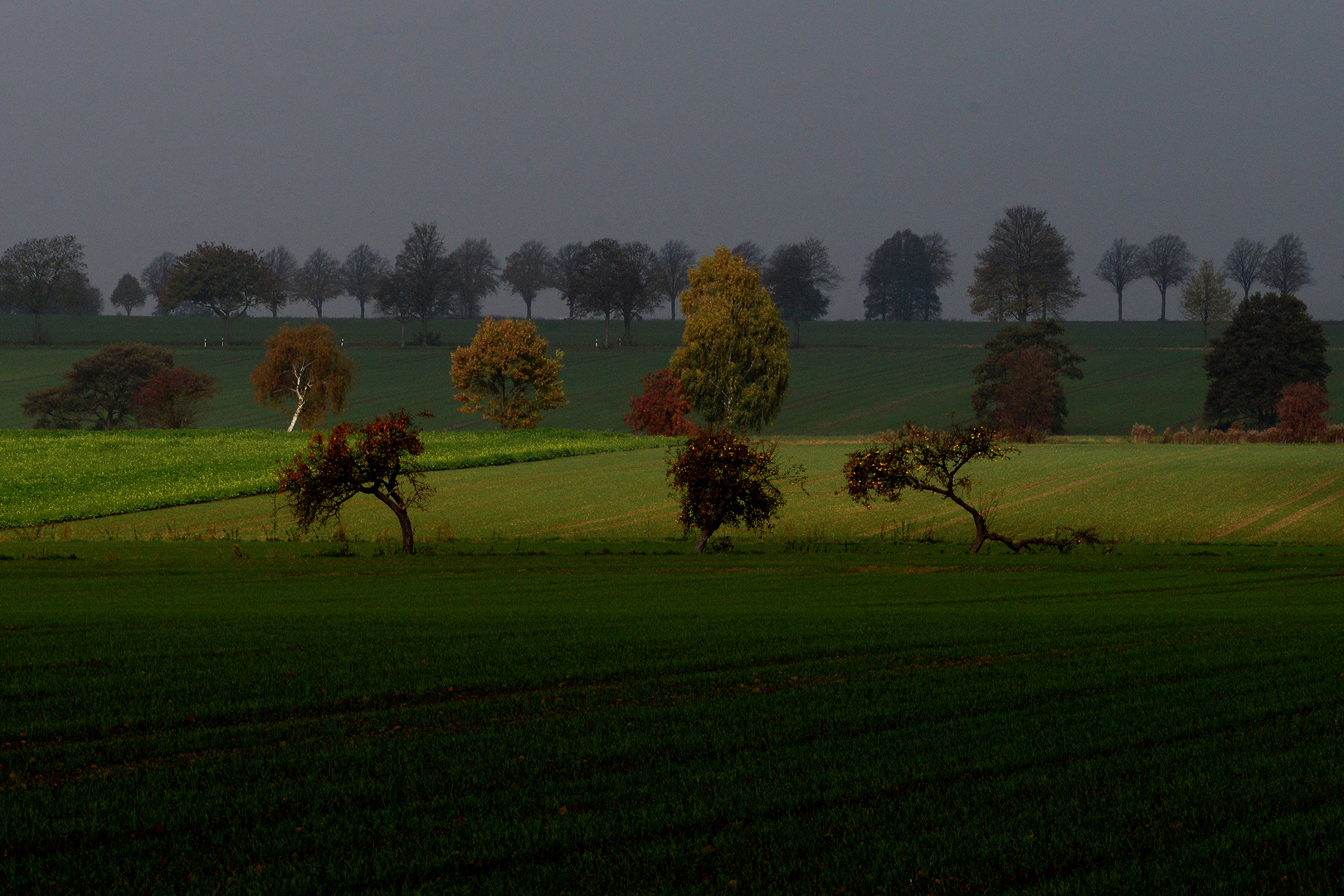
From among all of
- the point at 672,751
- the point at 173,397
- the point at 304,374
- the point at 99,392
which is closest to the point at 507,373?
the point at 304,374

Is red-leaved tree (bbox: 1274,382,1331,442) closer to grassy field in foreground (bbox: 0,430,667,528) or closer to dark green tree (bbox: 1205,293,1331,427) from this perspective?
dark green tree (bbox: 1205,293,1331,427)

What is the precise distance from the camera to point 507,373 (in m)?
102

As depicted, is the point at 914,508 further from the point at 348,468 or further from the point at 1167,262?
the point at 1167,262

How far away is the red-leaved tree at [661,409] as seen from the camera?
331 feet

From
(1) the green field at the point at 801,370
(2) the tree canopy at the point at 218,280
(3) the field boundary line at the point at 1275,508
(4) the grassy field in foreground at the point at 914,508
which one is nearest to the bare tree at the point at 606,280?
(1) the green field at the point at 801,370

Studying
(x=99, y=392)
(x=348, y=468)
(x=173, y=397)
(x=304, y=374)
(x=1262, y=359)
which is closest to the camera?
(x=348, y=468)

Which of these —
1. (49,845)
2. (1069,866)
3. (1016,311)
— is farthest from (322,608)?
(1016,311)

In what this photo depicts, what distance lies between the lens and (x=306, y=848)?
24.2 ft

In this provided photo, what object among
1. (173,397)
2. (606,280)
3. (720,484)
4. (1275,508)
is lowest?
(1275,508)

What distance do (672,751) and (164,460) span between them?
208 ft

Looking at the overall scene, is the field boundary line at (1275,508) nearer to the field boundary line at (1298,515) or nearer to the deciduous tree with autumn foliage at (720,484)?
the field boundary line at (1298,515)

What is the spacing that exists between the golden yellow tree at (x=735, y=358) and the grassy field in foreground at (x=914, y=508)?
2461cm

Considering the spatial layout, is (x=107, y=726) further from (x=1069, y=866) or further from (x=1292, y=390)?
(x=1292, y=390)

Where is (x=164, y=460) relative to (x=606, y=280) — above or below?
below
